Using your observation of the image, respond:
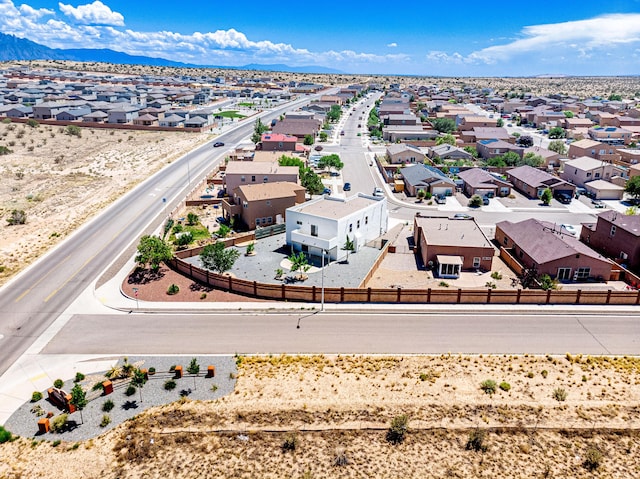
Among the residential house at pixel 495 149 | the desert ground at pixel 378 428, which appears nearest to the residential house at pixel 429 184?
the residential house at pixel 495 149

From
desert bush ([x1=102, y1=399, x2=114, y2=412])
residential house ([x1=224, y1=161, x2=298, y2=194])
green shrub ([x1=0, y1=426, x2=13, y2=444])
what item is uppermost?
residential house ([x1=224, y1=161, x2=298, y2=194])

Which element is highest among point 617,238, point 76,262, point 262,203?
point 262,203

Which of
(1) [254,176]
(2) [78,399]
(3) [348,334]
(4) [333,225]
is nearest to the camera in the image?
(2) [78,399]

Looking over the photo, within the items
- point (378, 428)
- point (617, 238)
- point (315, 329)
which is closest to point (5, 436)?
point (378, 428)

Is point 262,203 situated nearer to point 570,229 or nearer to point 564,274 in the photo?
point 564,274

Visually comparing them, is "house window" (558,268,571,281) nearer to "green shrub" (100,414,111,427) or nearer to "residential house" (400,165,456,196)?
"residential house" (400,165,456,196)

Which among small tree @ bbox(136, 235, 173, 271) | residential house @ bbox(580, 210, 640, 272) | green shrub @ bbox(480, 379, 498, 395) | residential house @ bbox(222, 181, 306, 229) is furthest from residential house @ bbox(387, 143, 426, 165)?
→ green shrub @ bbox(480, 379, 498, 395)
